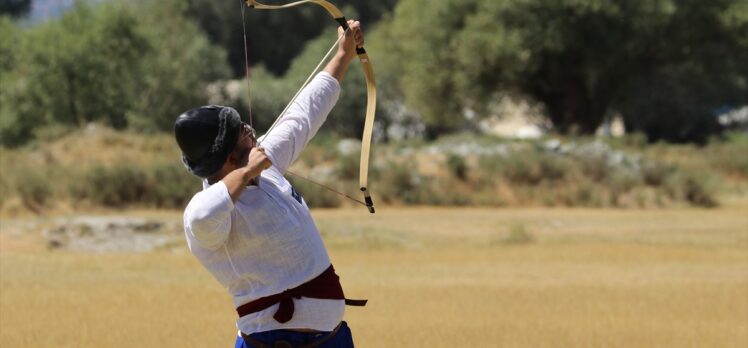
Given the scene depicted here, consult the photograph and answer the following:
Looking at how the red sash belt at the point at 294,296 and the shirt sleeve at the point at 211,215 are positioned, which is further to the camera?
the red sash belt at the point at 294,296

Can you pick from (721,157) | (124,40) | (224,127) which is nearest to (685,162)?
(721,157)

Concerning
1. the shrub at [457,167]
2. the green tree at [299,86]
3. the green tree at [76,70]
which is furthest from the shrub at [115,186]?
the green tree at [299,86]

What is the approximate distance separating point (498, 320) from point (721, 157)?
110ft

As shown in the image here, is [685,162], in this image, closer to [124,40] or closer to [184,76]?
[124,40]

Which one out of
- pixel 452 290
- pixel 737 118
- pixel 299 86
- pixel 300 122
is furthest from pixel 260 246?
pixel 737 118

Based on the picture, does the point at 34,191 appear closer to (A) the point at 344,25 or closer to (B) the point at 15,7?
(A) the point at 344,25

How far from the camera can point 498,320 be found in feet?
41.8

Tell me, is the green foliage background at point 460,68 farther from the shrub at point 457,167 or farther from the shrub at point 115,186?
the shrub at point 457,167

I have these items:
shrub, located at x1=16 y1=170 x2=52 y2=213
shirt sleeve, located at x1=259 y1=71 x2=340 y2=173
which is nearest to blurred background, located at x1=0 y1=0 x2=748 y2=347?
shrub, located at x1=16 y1=170 x2=52 y2=213

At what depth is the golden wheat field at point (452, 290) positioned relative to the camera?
461 inches

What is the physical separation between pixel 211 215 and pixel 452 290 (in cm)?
1064

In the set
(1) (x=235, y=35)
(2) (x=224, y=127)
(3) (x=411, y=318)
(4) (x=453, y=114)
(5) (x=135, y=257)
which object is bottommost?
(1) (x=235, y=35)

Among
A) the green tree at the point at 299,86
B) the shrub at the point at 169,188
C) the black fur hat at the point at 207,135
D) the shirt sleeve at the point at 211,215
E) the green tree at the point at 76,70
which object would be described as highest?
the black fur hat at the point at 207,135

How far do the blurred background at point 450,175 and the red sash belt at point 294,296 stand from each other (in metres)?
5.92
